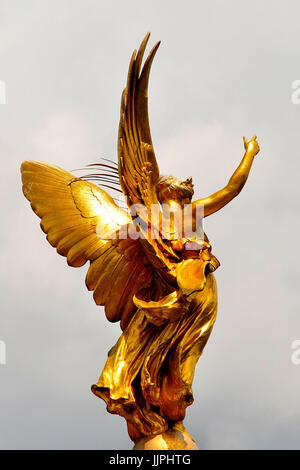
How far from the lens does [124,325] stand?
10.5m

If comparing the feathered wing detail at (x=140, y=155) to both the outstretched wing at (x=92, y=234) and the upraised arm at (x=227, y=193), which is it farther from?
the upraised arm at (x=227, y=193)

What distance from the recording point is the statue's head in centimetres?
1054

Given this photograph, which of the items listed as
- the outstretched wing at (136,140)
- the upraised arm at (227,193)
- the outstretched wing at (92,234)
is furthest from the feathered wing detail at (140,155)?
the upraised arm at (227,193)

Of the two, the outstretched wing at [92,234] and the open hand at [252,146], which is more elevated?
the open hand at [252,146]

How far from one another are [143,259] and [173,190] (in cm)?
71

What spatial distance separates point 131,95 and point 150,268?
5.33 ft

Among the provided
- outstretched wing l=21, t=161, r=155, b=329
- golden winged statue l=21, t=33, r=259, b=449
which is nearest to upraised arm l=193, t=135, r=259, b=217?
golden winged statue l=21, t=33, r=259, b=449

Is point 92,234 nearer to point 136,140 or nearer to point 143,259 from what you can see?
point 143,259

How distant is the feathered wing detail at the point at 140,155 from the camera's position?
1017 cm

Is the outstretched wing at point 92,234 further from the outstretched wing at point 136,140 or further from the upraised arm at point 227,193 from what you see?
the upraised arm at point 227,193

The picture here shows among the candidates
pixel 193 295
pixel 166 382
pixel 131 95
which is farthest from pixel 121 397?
pixel 131 95

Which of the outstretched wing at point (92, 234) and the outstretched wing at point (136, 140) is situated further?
the outstretched wing at point (92, 234)
